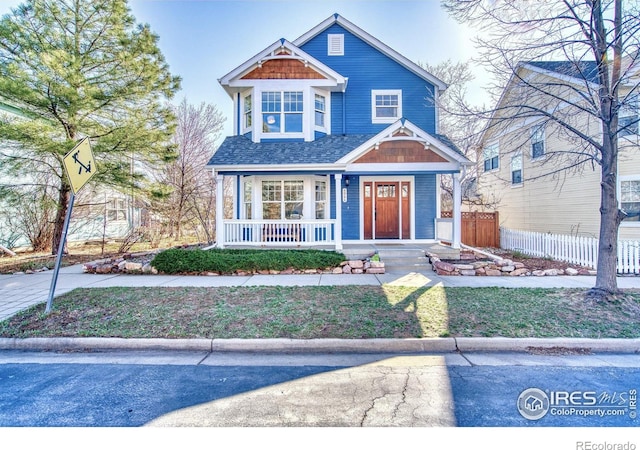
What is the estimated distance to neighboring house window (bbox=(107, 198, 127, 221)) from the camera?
17.0 m

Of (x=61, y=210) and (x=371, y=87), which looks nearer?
(x=61, y=210)

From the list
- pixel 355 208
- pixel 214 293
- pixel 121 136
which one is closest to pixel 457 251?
pixel 355 208

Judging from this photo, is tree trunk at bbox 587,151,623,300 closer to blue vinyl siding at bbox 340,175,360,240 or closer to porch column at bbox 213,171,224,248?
blue vinyl siding at bbox 340,175,360,240

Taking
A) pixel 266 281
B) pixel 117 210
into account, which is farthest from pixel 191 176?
pixel 266 281

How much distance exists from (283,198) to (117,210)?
11.3m

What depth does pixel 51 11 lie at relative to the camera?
10.4 metres

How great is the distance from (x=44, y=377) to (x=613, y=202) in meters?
9.31

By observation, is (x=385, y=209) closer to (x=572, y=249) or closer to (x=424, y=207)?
(x=424, y=207)

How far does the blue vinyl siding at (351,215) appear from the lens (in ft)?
39.7

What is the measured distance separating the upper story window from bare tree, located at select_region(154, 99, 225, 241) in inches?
263

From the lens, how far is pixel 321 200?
39.4 feet

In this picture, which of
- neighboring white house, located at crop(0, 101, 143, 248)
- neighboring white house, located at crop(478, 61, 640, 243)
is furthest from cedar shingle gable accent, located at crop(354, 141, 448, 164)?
neighboring white house, located at crop(0, 101, 143, 248)

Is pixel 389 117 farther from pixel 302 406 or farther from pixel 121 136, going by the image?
pixel 302 406

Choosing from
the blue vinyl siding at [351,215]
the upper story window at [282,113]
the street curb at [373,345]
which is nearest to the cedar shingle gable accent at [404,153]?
the blue vinyl siding at [351,215]
